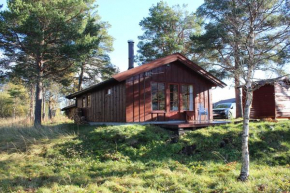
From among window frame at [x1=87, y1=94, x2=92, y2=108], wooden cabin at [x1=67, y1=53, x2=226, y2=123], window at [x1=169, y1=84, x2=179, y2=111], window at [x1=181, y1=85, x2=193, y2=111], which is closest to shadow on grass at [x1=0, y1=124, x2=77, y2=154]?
wooden cabin at [x1=67, y1=53, x2=226, y2=123]

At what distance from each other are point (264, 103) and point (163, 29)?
540 inches

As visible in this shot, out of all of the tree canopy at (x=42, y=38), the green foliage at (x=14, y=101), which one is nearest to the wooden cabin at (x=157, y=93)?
the tree canopy at (x=42, y=38)

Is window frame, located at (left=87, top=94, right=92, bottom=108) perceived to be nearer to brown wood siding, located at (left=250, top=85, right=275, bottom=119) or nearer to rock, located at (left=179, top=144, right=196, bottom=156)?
rock, located at (left=179, top=144, right=196, bottom=156)

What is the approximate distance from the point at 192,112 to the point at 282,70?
677 cm

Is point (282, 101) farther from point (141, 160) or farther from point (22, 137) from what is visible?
point (22, 137)

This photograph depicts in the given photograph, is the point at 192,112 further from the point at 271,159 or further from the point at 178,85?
the point at 271,159

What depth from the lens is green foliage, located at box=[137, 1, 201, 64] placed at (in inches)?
965

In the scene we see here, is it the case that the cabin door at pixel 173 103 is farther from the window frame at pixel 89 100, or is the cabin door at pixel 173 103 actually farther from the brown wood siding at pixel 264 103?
the brown wood siding at pixel 264 103

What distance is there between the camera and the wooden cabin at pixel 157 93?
37.5ft

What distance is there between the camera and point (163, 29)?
25.4 m

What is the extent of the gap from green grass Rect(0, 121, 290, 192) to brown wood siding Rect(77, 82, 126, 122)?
2.05 meters

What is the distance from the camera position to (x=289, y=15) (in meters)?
7.21

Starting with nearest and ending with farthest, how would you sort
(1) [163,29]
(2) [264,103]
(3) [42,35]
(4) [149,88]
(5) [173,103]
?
(4) [149,88]
(5) [173,103]
(3) [42,35]
(2) [264,103]
(1) [163,29]

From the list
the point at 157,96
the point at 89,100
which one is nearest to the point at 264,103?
the point at 157,96
